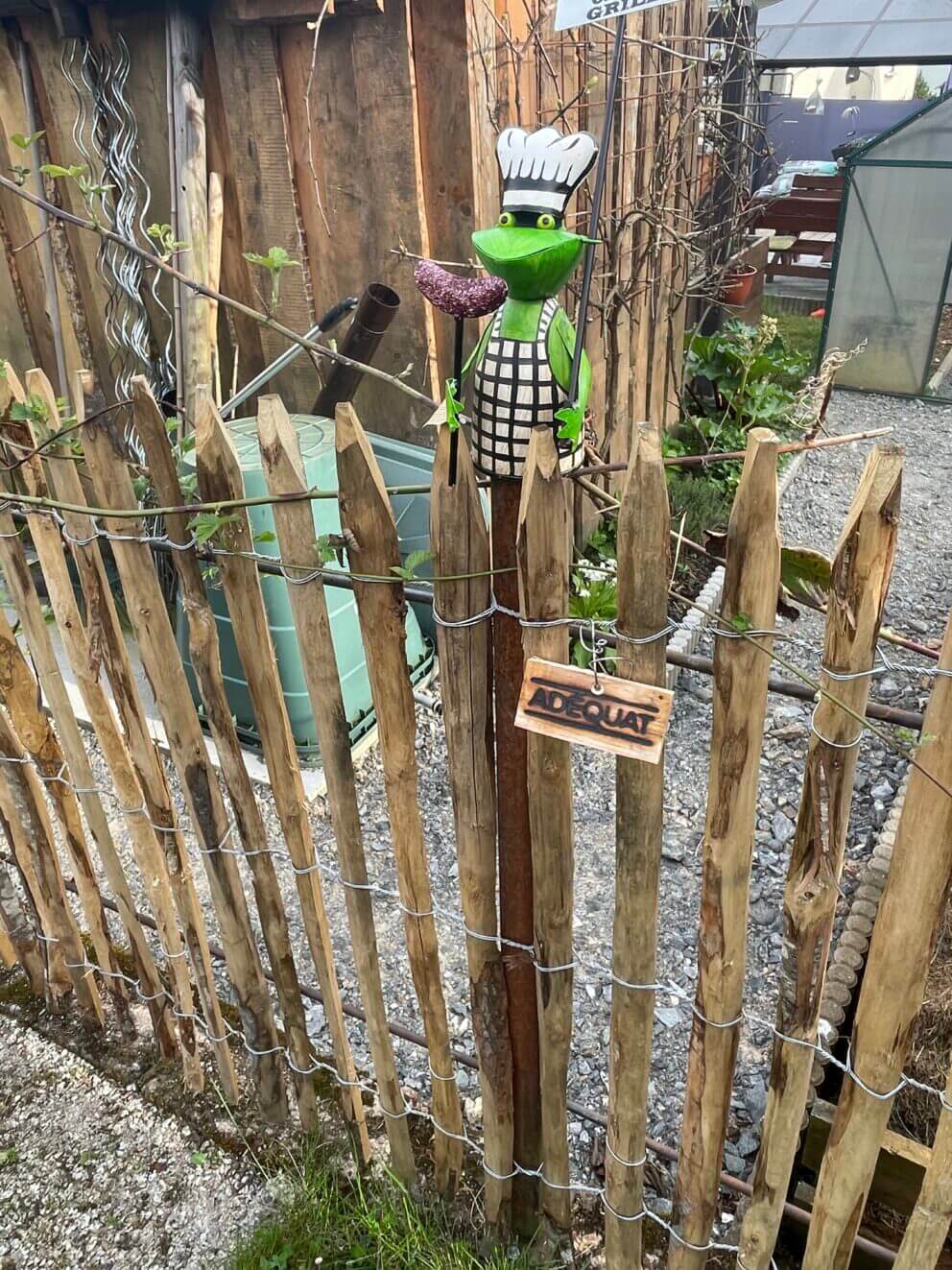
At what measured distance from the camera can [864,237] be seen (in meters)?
6.80

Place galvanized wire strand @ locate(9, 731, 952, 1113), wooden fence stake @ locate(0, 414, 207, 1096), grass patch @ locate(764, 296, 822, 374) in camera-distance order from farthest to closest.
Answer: grass patch @ locate(764, 296, 822, 374) < wooden fence stake @ locate(0, 414, 207, 1096) < galvanized wire strand @ locate(9, 731, 952, 1113)

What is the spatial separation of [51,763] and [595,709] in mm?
1648

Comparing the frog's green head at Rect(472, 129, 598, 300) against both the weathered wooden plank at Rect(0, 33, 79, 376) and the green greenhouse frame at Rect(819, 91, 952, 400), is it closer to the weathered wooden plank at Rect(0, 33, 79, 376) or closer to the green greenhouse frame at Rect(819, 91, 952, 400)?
the weathered wooden plank at Rect(0, 33, 79, 376)

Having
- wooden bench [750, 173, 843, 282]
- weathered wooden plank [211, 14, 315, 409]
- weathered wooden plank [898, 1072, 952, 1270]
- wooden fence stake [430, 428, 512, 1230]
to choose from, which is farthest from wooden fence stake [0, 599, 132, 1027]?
wooden bench [750, 173, 843, 282]

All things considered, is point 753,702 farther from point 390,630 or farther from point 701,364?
point 701,364

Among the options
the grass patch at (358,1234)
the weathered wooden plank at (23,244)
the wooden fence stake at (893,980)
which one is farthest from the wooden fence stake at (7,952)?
the weathered wooden plank at (23,244)

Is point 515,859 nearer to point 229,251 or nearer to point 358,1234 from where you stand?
point 358,1234

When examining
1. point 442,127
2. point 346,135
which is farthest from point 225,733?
point 346,135

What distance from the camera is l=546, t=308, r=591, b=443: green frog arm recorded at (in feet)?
4.13

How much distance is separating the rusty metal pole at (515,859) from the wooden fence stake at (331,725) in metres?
0.28

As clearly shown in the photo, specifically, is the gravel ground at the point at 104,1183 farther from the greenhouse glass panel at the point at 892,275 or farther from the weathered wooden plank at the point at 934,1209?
the greenhouse glass panel at the point at 892,275

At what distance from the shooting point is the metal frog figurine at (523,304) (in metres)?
1.19

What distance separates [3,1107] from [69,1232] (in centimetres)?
42

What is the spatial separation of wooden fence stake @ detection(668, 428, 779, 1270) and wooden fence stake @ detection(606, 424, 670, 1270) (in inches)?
3.0
